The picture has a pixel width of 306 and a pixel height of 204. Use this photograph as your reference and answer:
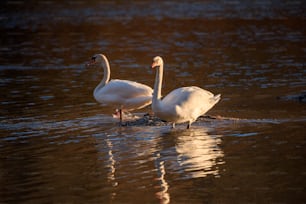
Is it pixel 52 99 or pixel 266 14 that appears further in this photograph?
pixel 266 14

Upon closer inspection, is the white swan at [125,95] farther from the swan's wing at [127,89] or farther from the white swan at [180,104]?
the white swan at [180,104]

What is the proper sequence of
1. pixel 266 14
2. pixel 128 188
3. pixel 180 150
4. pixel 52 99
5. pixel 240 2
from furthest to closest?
pixel 240 2, pixel 266 14, pixel 52 99, pixel 180 150, pixel 128 188

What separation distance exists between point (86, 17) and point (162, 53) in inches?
629

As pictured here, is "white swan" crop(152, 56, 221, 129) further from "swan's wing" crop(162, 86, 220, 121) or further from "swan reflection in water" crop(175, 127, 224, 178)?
"swan reflection in water" crop(175, 127, 224, 178)

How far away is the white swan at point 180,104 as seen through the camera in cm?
1186

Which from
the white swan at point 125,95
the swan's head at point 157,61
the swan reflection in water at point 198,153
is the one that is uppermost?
the swan's head at point 157,61

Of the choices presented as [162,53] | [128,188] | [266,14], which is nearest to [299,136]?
[128,188]

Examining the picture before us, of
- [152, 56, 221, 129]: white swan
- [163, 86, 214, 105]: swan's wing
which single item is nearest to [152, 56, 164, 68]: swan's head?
[152, 56, 221, 129]: white swan

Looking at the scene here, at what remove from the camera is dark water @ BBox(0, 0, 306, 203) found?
353 inches

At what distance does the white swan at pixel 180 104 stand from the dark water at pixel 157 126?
326 millimetres

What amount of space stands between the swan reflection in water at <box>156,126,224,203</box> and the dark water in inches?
0.6

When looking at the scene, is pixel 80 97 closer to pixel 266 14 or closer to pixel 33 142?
pixel 33 142

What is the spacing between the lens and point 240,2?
4594 cm

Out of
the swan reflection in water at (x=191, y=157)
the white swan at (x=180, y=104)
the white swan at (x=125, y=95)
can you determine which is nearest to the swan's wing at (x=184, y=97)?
the white swan at (x=180, y=104)
